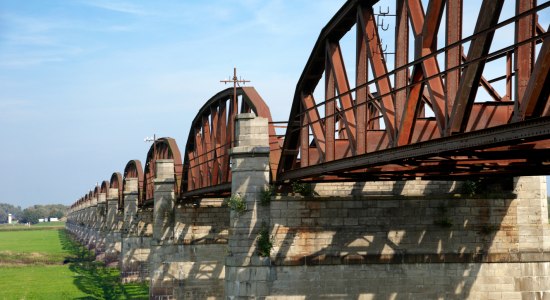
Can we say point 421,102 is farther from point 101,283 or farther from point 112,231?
point 112,231

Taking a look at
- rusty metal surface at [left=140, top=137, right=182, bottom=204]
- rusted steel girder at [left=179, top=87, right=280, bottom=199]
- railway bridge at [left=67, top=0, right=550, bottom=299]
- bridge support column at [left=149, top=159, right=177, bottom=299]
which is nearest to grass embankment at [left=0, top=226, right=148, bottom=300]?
rusty metal surface at [left=140, top=137, right=182, bottom=204]

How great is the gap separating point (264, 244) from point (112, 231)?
6157cm

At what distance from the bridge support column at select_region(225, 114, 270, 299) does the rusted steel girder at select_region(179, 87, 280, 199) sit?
546mm

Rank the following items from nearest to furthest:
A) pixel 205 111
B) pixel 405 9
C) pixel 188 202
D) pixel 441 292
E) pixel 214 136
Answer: pixel 405 9 → pixel 441 292 → pixel 214 136 → pixel 205 111 → pixel 188 202

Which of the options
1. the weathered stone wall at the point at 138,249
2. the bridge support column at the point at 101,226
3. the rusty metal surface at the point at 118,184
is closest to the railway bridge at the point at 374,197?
the weathered stone wall at the point at 138,249

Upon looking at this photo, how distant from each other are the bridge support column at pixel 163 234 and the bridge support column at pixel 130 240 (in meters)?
20.0

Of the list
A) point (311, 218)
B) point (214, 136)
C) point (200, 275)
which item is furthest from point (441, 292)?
point (200, 275)

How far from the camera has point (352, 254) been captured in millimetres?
23203

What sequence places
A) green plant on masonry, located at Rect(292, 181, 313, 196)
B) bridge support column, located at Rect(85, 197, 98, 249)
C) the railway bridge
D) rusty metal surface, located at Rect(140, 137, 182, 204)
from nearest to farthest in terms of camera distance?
the railway bridge, green plant on masonry, located at Rect(292, 181, 313, 196), rusty metal surface, located at Rect(140, 137, 182, 204), bridge support column, located at Rect(85, 197, 98, 249)

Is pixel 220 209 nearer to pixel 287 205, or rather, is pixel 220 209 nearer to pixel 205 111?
pixel 205 111

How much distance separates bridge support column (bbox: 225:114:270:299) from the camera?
23.5 metres

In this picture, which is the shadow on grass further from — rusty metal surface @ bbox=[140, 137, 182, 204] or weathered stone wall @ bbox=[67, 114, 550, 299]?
weathered stone wall @ bbox=[67, 114, 550, 299]

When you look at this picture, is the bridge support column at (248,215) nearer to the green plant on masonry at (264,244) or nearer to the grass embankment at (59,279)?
the green plant on masonry at (264,244)

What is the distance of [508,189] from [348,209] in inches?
196
